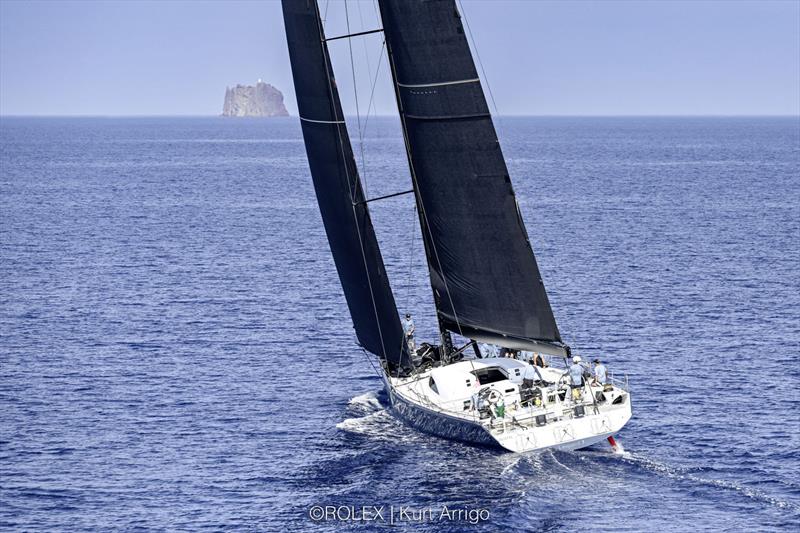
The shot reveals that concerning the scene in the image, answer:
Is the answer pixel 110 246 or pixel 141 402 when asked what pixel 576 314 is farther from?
pixel 110 246

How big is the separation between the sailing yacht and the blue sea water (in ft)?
5.20

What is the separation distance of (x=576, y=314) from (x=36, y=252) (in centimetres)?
4957

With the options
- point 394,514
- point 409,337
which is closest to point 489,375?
point 409,337

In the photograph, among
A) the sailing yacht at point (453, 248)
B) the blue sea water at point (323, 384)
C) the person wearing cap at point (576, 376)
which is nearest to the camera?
the blue sea water at point (323, 384)

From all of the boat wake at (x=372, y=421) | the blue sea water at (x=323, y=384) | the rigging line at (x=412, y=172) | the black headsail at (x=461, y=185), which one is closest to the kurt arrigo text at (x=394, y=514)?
the blue sea water at (x=323, y=384)

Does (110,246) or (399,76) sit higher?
(399,76)

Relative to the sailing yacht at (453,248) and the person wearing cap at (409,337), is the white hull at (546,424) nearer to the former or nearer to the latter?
the sailing yacht at (453,248)

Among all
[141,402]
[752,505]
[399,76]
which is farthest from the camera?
A: [141,402]

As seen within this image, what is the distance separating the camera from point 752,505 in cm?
4188

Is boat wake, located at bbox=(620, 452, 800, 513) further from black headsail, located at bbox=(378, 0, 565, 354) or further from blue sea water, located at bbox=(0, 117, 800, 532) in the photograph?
black headsail, located at bbox=(378, 0, 565, 354)

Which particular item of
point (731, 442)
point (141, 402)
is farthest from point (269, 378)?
point (731, 442)

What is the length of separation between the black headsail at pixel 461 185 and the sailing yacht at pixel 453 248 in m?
0.05

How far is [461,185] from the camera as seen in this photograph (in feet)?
161

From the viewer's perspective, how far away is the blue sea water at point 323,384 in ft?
141
